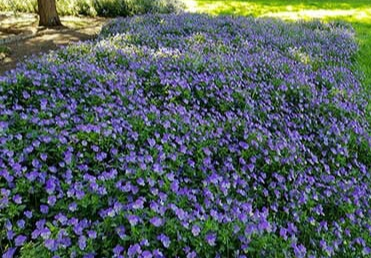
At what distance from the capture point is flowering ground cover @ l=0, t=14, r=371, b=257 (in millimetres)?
2410

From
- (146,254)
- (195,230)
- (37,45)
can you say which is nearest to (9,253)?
(146,254)

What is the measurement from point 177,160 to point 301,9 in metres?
15.6

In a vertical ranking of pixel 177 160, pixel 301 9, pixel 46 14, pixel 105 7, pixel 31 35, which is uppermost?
pixel 177 160

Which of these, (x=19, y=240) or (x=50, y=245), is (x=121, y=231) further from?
(x=19, y=240)

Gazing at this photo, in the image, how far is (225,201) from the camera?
9.77 ft

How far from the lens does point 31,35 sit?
9.26 meters

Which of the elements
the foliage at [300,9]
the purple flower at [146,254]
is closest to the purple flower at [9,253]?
the purple flower at [146,254]

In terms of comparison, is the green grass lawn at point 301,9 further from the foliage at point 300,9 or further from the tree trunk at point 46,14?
the tree trunk at point 46,14

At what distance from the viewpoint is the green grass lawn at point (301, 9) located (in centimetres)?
1476

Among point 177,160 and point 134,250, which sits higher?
point 134,250

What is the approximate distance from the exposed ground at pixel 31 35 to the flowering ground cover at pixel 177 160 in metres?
2.51

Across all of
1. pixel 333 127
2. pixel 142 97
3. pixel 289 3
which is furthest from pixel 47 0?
pixel 289 3

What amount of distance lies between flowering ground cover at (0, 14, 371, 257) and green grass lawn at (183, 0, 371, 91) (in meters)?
7.94

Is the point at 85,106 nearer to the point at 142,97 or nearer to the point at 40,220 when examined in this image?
the point at 142,97
